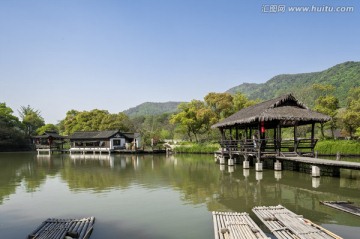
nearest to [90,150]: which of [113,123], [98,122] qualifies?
[113,123]

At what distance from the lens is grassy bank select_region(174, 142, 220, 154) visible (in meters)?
43.4

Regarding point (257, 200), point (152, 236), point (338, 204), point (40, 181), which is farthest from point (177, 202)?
point (40, 181)

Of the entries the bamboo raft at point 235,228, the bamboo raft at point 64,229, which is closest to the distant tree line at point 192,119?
the bamboo raft at point 235,228

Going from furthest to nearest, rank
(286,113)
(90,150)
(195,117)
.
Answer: (90,150) → (195,117) → (286,113)

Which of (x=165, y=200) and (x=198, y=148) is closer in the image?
(x=165, y=200)

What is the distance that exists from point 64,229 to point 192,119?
39.9 metres

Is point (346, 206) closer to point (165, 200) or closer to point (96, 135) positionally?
point (165, 200)

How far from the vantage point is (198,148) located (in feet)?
149

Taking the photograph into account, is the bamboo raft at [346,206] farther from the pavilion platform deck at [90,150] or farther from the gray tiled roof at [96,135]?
the gray tiled roof at [96,135]

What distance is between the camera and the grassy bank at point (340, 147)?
102ft

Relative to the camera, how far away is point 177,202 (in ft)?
42.2

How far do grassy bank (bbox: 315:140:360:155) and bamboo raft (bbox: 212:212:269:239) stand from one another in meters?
27.1

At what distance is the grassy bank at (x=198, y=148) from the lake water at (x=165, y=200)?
22696 millimetres

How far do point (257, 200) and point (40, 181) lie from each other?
14811mm
